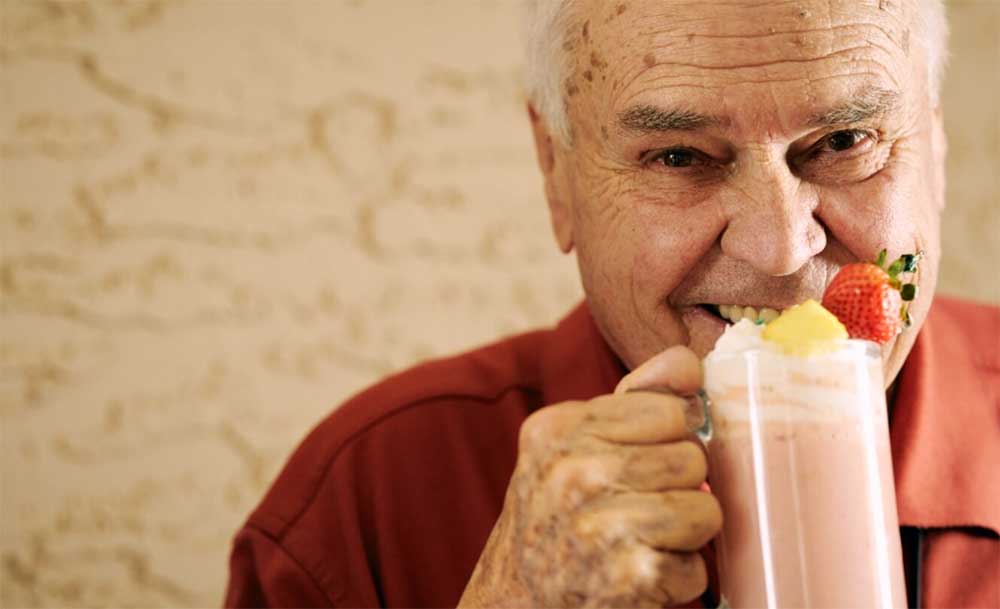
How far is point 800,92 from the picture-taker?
50.8 inches

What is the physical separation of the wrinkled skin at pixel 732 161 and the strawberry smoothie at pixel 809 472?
0.18 meters

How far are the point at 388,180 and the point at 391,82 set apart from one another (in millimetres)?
224

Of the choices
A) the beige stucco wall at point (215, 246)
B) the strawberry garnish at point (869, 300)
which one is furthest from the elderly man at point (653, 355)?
the beige stucco wall at point (215, 246)

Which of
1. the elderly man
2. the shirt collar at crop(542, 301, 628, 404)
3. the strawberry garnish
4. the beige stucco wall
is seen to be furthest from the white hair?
the beige stucco wall

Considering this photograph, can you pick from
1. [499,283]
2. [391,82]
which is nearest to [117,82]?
[391,82]

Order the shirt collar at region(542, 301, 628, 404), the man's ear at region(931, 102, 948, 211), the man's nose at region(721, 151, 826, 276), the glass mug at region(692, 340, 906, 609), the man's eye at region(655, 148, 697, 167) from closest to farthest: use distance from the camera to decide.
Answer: the glass mug at region(692, 340, 906, 609), the man's nose at region(721, 151, 826, 276), the man's eye at region(655, 148, 697, 167), the man's ear at region(931, 102, 948, 211), the shirt collar at region(542, 301, 628, 404)

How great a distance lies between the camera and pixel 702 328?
4.57 feet

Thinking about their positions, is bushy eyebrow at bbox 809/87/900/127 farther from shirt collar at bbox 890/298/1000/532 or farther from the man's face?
shirt collar at bbox 890/298/1000/532

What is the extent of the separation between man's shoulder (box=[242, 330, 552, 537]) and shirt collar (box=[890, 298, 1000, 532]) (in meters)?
0.53

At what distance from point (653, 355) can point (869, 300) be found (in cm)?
47

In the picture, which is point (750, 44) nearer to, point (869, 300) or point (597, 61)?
point (597, 61)

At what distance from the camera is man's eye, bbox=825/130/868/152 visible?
1.35 metres

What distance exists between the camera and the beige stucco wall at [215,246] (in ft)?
7.52

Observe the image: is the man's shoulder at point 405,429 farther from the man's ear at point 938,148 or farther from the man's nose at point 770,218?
the man's ear at point 938,148
